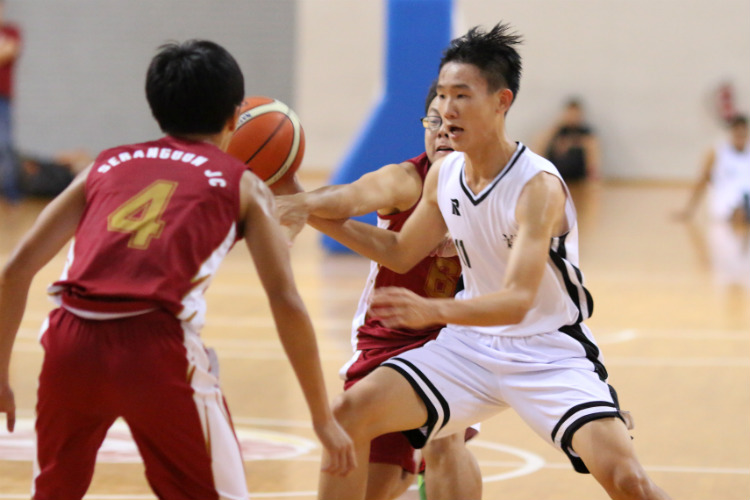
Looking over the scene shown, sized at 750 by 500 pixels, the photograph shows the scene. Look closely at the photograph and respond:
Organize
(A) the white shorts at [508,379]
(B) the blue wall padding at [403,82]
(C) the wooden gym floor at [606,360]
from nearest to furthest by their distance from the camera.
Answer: (A) the white shorts at [508,379], (C) the wooden gym floor at [606,360], (B) the blue wall padding at [403,82]

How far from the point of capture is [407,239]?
392cm

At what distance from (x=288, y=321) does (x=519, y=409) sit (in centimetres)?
113

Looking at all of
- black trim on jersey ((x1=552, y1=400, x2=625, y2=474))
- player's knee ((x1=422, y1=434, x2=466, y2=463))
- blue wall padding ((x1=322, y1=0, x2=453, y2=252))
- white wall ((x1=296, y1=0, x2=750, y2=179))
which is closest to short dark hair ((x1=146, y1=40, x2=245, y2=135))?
black trim on jersey ((x1=552, y1=400, x2=625, y2=474))

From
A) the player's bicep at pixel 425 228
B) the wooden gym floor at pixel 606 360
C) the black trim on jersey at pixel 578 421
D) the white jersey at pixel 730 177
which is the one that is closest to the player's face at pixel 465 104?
the player's bicep at pixel 425 228

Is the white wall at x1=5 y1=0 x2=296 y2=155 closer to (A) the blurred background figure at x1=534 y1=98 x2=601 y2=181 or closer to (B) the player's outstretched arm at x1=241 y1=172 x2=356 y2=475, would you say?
(A) the blurred background figure at x1=534 y1=98 x2=601 y2=181

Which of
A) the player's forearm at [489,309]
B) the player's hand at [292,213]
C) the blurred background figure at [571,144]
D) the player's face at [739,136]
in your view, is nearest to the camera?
the player's forearm at [489,309]

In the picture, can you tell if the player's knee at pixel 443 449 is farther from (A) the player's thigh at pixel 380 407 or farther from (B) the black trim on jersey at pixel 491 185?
(B) the black trim on jersey at pixel 491 185

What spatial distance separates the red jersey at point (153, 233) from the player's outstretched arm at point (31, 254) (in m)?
0.04

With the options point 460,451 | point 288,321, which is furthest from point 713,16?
point 288,321

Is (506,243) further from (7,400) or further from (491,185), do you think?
(7,400)

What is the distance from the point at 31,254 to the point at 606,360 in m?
5.01

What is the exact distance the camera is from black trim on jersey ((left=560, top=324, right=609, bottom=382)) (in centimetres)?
370

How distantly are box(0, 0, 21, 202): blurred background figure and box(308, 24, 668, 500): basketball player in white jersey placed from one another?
10.9 metres

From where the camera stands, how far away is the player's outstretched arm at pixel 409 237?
3918 mm
